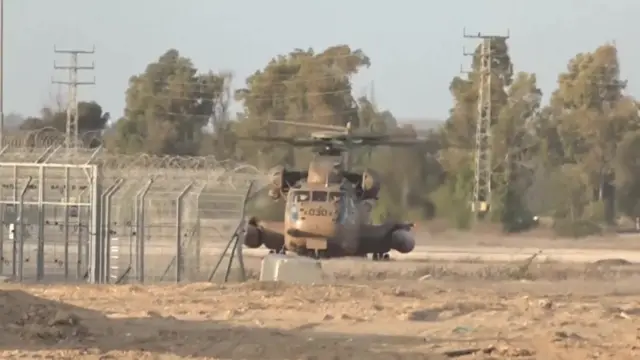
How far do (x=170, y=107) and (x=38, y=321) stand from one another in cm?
6403

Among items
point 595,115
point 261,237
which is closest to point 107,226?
point 261,237

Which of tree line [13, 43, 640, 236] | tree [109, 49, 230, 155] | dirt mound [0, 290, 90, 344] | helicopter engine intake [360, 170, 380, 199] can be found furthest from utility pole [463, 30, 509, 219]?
dirt mound [0, 290, 90, 344]

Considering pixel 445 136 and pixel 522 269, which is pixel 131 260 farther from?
pixel 445 136

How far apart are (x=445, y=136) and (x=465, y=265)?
3114 centimetres

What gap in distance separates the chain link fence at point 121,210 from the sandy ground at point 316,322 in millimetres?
3034

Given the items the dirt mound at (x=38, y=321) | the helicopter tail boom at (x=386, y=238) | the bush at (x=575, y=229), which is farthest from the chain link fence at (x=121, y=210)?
the bush at (x=575, y=229)

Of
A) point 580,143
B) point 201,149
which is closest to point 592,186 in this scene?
point 580,143

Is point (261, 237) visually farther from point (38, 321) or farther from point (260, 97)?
point (260, 97)

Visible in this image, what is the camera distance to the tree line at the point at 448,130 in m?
57.3

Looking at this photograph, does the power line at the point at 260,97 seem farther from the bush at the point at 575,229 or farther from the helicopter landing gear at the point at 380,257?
the helicopter landing gear at the point at 380,257

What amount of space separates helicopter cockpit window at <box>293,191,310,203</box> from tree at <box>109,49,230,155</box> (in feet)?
146

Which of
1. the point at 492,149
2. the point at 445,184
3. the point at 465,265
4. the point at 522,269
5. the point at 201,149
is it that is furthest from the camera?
the point at 201,149

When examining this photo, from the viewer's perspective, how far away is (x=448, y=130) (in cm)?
6638

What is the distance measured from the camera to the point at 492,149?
63812mm
